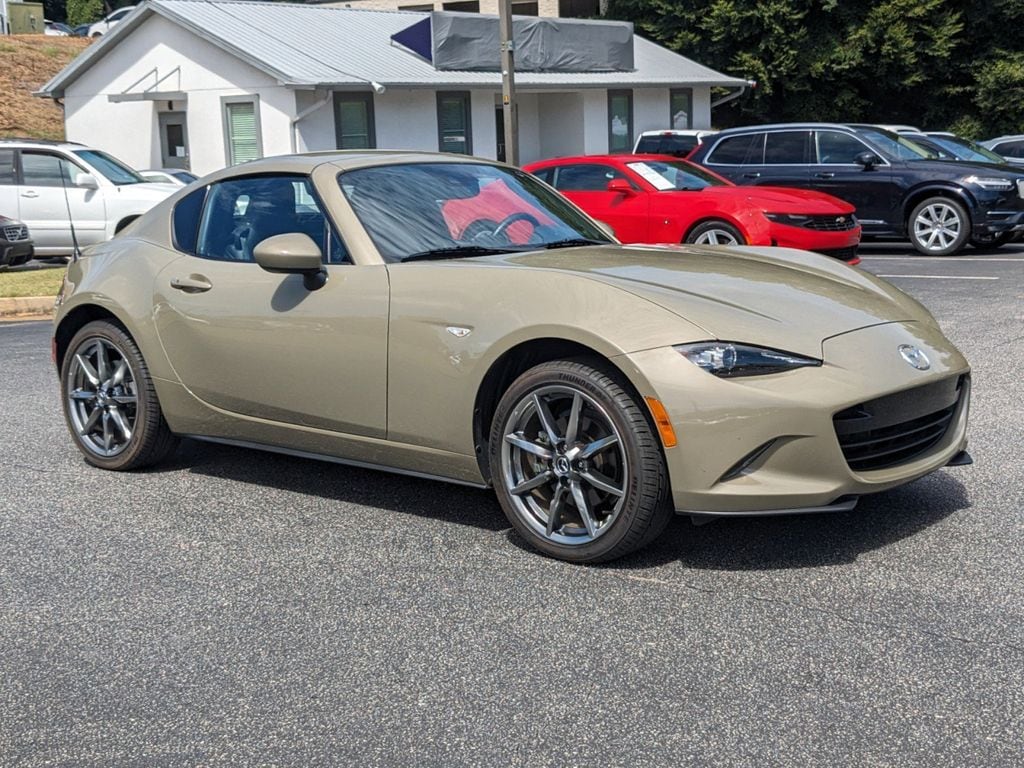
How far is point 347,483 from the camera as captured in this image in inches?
222

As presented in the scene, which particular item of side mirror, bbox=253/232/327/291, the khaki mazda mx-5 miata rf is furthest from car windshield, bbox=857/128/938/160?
side mirror, bbox=253/232/327/291

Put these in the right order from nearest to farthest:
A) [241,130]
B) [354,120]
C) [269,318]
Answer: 1. [269,318]
2. [241,130]
3. [354,120]

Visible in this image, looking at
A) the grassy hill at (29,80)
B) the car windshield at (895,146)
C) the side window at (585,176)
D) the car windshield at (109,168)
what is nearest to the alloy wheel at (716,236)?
the side window at (585,176)

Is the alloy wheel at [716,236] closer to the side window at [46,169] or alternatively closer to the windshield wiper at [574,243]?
the windshield wiper at [574,243]

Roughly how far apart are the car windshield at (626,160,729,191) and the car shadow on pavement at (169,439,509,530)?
8.38 metres

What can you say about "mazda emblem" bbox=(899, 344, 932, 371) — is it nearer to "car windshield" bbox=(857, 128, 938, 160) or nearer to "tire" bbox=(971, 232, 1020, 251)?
"tire" bbox=(971, 232, 1020, 251)

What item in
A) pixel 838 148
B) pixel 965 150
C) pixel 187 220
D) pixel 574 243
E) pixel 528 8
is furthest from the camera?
pixel 528 8

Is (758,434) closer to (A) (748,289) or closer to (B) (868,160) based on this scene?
(A) (748,289)

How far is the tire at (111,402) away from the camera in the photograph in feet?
18.9

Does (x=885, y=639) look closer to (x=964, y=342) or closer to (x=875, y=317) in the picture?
(x=875, y=317)

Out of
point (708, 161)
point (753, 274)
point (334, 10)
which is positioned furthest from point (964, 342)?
point (334, 10)

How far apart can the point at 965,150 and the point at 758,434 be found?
15.8 meters

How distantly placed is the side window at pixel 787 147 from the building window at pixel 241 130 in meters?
13.1

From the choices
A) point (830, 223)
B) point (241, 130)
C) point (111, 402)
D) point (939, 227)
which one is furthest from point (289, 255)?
point (241, 130)
